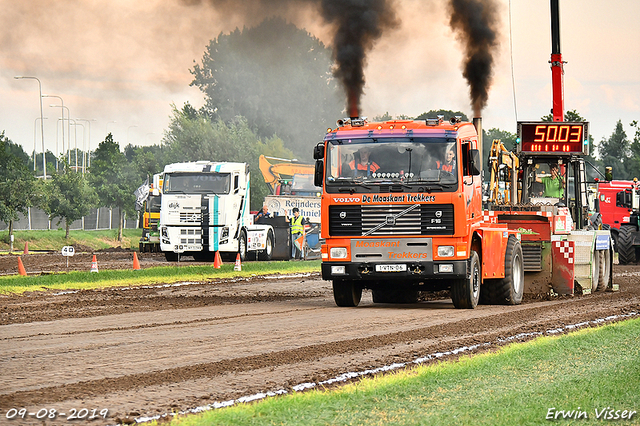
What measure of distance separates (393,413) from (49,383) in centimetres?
358

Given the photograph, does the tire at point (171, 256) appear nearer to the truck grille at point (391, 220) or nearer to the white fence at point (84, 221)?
the truck grille at point (391, 220)

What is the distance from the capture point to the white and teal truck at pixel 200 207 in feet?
112

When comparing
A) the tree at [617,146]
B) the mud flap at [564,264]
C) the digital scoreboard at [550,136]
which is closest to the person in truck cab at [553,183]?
the digital scoreboard at [550,136]

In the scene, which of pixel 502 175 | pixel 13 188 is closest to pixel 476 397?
pixel 502 175

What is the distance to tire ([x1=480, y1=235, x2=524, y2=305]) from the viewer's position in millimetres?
18812

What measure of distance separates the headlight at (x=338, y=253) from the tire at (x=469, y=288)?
2.22 meters

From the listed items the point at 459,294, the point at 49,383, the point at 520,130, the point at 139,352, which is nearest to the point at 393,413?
the point at 49,383

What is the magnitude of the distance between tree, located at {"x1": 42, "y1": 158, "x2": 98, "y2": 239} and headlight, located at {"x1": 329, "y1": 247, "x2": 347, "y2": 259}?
122 feet

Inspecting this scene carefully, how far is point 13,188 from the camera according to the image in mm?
44406

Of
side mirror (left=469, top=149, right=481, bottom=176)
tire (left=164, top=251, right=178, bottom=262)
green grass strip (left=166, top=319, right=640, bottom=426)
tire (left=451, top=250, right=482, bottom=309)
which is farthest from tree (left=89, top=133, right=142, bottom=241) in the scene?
green grass strip (left=166, top=319, right=640, bottom=426)

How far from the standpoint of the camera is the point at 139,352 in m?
11.0

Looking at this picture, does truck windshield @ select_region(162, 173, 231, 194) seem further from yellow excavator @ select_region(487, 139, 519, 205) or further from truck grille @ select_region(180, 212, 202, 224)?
yellow excavator @ select_region(487, 139, 519, 205)

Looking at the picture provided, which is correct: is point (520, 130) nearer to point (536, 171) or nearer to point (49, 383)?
point (536, 171)

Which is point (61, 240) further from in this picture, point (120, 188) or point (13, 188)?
point (13, 188)
